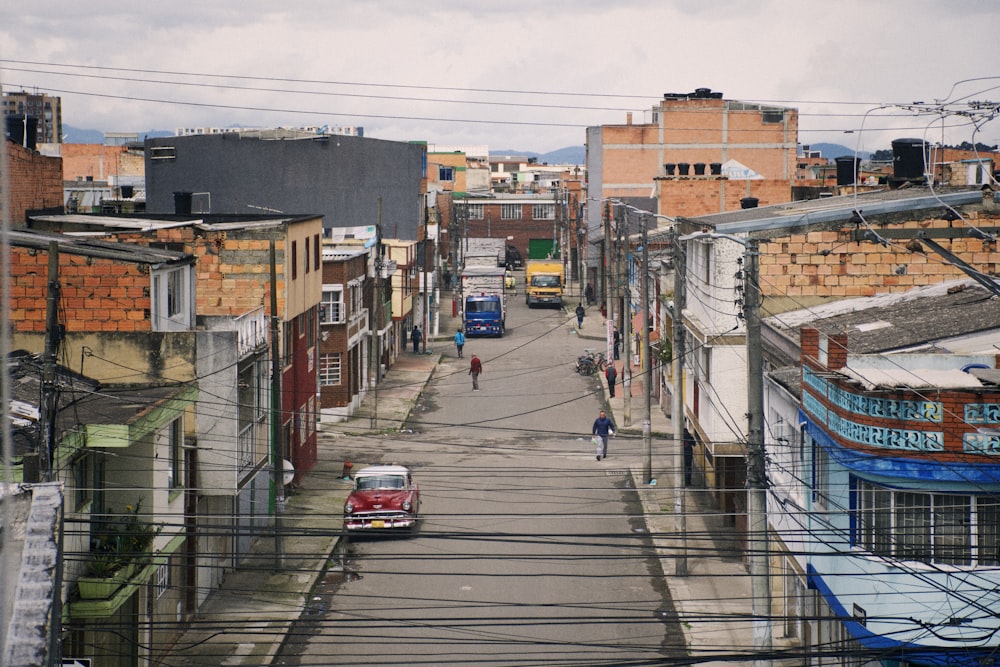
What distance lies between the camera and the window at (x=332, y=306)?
46656mm

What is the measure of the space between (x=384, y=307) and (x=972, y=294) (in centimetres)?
3725

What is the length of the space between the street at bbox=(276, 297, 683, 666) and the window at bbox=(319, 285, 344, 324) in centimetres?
483

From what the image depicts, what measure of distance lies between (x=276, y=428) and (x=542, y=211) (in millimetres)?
96783

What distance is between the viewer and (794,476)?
23.1 metres

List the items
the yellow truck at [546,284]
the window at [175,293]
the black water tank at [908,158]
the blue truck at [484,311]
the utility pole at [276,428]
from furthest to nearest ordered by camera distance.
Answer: the yellow truck at [546,284] < the blue truck at [484,311] < the black water tank at [908,158] < the utility pole at [276,428] < the window at [175,293]

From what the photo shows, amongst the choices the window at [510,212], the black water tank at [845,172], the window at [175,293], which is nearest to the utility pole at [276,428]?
the window at [175,293]

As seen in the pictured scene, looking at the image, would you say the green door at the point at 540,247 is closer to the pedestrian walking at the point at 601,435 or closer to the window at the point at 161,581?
the pedestrian walking at the point at 601,435

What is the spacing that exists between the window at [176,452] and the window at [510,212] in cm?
10403

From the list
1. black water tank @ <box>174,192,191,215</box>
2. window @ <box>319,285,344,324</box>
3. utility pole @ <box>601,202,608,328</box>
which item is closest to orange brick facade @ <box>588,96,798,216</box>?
utility pole @ <box>601,202,608,328</box>

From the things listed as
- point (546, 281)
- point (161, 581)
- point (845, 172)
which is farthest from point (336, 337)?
point (546, 281)

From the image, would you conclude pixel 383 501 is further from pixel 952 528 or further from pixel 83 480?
pixel 952 528

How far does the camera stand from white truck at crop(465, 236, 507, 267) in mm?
89562

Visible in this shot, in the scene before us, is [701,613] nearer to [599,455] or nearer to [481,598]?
[481,598]

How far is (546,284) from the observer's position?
298ft
